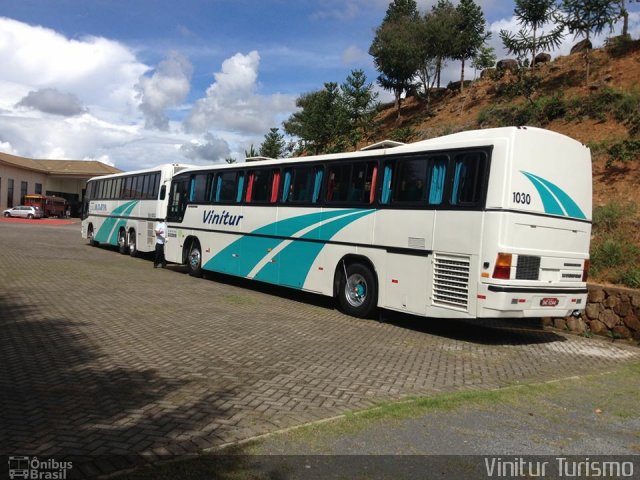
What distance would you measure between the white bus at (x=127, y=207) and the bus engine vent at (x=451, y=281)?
13.5 metres

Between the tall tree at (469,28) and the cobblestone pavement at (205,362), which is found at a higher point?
the tall tree at (469,28)

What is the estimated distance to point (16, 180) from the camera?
205ft

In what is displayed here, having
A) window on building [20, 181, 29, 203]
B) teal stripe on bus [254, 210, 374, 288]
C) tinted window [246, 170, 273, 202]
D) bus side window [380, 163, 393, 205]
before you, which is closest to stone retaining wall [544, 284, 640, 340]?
bus side window [380, 163, 393, 205]

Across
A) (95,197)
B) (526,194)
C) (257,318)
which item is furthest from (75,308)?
(95,197)

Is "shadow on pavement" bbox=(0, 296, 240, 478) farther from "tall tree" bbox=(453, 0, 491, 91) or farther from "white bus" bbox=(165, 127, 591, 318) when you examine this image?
"tall tree" bbox=(453, 0, 491, 91)

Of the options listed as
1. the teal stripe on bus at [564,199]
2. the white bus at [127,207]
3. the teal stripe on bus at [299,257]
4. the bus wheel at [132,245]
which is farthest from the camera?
the bus wheel at [132,245]

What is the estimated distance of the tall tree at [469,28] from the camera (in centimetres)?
3978

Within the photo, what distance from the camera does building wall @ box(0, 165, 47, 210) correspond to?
196ft

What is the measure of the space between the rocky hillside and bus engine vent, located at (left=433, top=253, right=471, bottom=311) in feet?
14.5

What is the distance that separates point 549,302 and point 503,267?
1268 mm

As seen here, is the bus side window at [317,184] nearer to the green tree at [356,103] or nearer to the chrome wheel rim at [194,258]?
the chrome wheel rim at [194,258]

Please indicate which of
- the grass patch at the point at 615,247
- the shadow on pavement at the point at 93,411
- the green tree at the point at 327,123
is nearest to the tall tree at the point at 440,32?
the green tree at the point at 327,123

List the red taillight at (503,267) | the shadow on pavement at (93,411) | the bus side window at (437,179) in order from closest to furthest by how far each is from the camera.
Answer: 1. the shadow on pavement at (93,411)
2. the red taillight at (503,267)
3. the bus side window at (437,179)

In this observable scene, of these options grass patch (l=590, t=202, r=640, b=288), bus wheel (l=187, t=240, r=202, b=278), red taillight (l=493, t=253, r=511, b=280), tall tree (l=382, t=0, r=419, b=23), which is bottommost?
bus wheel (l=187, t=240, r=202, b=278)
